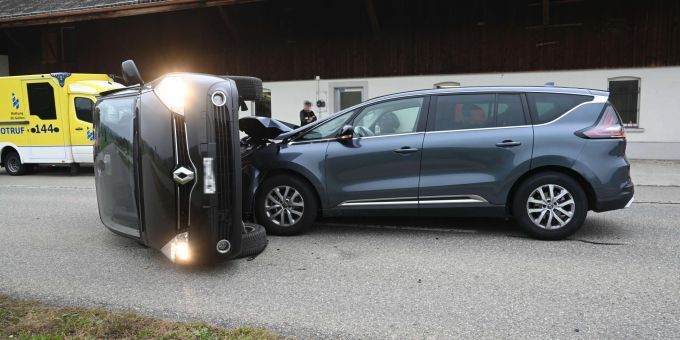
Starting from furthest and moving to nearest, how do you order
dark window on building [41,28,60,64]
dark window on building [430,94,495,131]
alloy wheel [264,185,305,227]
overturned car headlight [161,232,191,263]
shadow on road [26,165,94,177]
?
1. dark window on building [41,28,60,64]
2. shadow on road [26,165,94,177]
3. alloy wheel [264,185,305,227]
4. dark window on building [430,94,495,131]
5. overturned car headlight [161,232,191,263]

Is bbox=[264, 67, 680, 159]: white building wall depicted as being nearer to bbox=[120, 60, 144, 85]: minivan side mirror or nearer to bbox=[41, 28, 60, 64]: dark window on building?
bbox=[120, 60, 144, 85]: minivan side mirror

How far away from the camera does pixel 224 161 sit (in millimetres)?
4367

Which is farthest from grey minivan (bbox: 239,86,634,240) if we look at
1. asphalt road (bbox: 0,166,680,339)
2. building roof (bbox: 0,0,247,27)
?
building roof (bbox: 0,0,247,27)

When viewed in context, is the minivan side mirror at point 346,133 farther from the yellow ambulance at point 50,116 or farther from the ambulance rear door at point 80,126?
the ambulance rear door at point 80,126

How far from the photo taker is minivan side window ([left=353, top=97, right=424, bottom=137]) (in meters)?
5.94

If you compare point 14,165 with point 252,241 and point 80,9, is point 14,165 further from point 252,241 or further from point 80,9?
point 252,241

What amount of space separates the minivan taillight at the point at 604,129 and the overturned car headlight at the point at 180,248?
4.19 m

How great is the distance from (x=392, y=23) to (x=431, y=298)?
13.3 meters

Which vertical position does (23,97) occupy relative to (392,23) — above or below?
below

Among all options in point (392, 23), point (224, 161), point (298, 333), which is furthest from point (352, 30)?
point (298, 333)

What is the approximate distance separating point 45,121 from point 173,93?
10.5 meters

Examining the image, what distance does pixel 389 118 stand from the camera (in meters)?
5.99

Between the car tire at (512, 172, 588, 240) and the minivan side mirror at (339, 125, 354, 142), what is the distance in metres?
Answer: 1.97

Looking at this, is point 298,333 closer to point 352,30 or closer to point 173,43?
point 352,30
